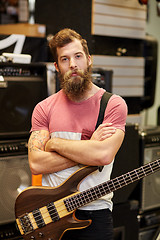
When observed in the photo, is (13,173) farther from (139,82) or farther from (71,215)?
(139,82)

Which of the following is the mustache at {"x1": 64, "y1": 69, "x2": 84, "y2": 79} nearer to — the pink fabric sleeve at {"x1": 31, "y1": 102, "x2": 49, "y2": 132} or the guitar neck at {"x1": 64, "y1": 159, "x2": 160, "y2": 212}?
the pink fabric sleeve at {"x1": 31, "y1": 102, "x2": 49, "y2": 132}

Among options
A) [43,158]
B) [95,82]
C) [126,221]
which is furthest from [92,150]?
[126,221]

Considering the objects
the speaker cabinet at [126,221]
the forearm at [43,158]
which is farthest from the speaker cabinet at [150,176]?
the forearm at [43,158]

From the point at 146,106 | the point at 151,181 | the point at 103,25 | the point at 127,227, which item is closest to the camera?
the point at 127,227

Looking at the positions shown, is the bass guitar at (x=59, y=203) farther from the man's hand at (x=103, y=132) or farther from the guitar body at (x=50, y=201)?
the man's hand at (x=103, y=132)

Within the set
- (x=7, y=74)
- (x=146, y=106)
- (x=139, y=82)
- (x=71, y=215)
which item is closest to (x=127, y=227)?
(x=71, y=215)

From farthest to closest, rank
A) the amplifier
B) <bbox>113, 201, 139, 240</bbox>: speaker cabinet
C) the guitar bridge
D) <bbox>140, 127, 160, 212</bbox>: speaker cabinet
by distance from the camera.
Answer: <bbox>140, 127, 160, 212</bbox>: speaker cabinet
<bbox>113, 201, 139, 240</bbox>: speaker cabinet
the amplifier
the guitar bridge

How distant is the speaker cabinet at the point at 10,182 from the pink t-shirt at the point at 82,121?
2.60 ft

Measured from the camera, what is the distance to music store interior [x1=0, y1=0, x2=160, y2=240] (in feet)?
8.41

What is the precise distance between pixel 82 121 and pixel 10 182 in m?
1.06

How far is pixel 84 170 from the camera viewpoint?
1728 millimetres

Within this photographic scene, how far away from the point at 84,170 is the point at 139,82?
8.85 ft

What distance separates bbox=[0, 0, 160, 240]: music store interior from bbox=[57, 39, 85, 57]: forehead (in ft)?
2.03

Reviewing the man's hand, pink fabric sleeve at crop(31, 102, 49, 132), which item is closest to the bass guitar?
the man's hand
